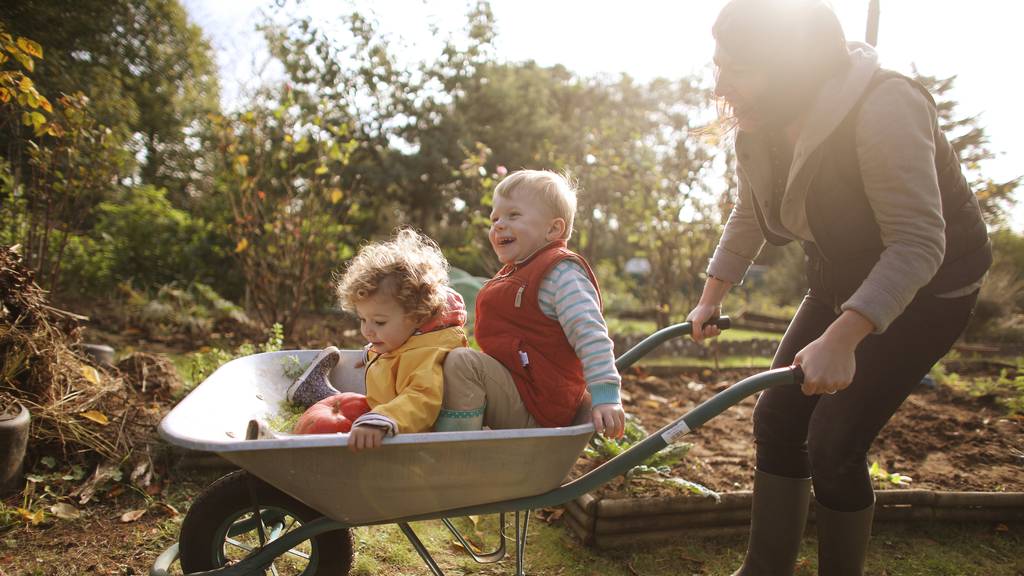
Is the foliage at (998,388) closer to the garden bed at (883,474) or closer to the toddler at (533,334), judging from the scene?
the garden bed at (883,474)

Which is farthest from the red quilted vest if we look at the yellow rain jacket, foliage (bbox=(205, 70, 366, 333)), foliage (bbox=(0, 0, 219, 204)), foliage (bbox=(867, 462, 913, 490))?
foliage (bbox=(0, 0, 219, 204))

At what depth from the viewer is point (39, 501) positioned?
2527 mm

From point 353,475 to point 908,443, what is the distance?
333 centimetres

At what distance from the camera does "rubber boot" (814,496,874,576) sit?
169 centimetres

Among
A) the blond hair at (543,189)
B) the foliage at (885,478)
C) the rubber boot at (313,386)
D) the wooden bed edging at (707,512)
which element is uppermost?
the blond hair at (543,189)

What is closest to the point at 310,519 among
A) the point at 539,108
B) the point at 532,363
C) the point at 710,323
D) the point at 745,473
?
the point at 532,363

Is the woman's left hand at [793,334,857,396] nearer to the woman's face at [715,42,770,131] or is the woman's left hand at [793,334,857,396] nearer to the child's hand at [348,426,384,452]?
the woman's face at [715,42,770,131]

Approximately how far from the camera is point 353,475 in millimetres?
1463

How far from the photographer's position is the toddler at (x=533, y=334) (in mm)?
1652

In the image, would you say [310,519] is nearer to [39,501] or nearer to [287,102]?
[39,501]

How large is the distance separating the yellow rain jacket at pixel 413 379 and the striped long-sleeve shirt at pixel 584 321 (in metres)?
0.29

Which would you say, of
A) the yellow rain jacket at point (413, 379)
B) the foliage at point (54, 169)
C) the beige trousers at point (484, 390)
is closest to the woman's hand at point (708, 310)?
the beige trousers at point (484, 390)

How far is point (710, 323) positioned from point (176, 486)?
231 centimetres

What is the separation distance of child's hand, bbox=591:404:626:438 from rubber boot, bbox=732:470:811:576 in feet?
2.43
